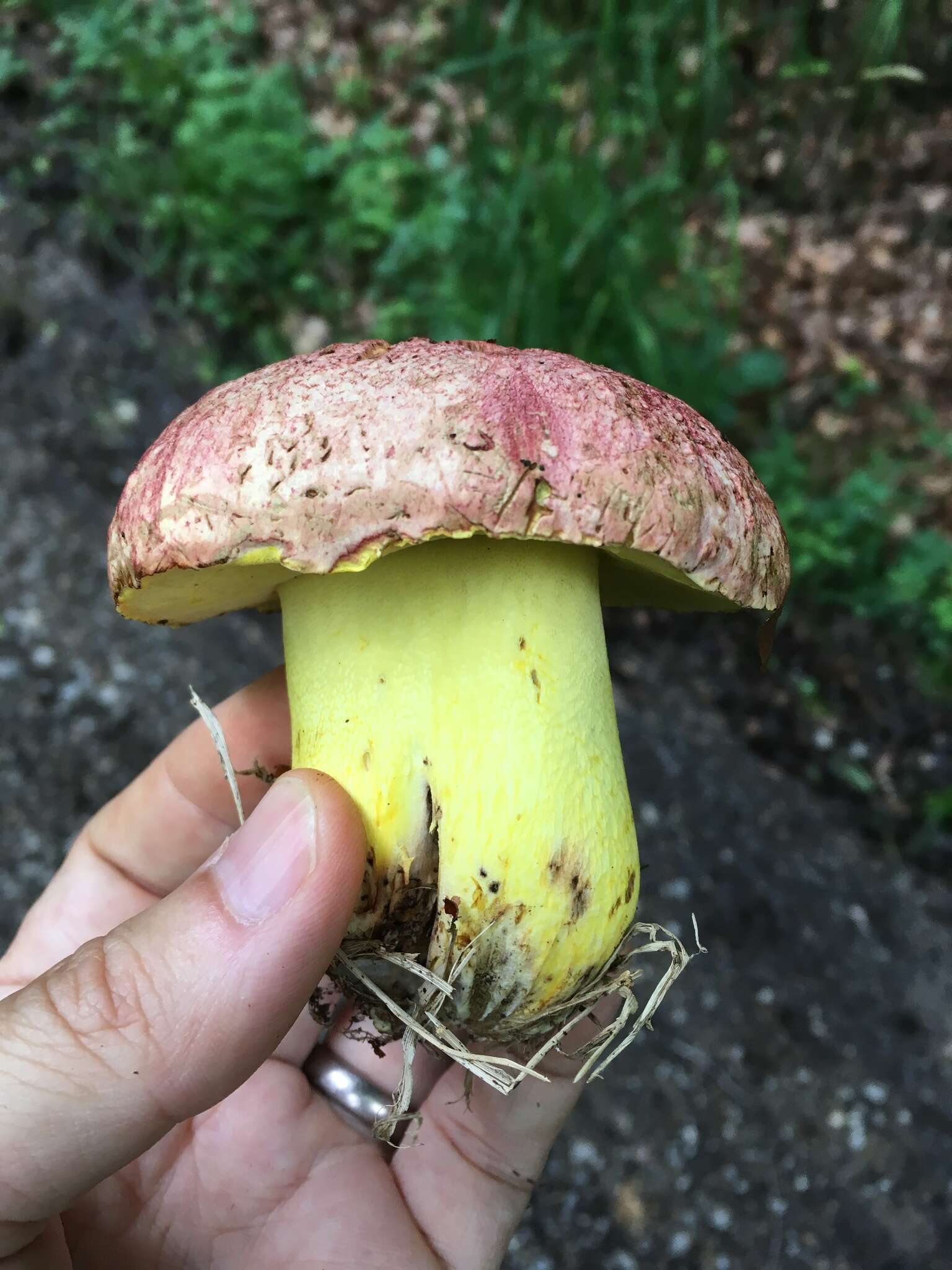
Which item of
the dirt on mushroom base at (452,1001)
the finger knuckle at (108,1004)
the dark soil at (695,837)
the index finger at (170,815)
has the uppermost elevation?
the finger knuckle at (108,1004)

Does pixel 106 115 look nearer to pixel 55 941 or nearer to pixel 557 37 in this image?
pixel 557 37

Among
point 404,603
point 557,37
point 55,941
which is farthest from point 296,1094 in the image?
point 557,37

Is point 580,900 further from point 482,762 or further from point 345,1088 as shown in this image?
point 345,1088

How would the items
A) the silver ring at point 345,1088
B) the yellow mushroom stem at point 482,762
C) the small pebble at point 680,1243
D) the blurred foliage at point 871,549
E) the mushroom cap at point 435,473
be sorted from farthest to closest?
the blurred foliage at point 871,549, the small pebble at point 680,1243, the silver ring at point 345,1088, the yellow mushroom stem at point 482,762, the mushroom cap at point 435,473

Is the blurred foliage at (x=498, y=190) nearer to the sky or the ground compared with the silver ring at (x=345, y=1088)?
nearer to the sky

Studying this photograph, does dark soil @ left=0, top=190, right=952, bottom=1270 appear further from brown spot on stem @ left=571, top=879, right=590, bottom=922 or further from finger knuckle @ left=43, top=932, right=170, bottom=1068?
finger knuckle @ left=43, top=932, right=170, bottom=1068

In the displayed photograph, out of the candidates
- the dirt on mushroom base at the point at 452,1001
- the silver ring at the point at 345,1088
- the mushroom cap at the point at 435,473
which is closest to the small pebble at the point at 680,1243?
the silver ring at the point at 345,1088

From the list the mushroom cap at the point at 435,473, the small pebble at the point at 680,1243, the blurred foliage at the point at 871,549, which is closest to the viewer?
the mushroom cap at the point at 435,473

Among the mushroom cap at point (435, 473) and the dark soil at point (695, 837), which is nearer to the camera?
the mushroom cap at point (435, 473)

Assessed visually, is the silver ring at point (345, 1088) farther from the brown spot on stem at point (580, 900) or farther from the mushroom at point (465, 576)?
the brown spot on stem at point (580, 900)
